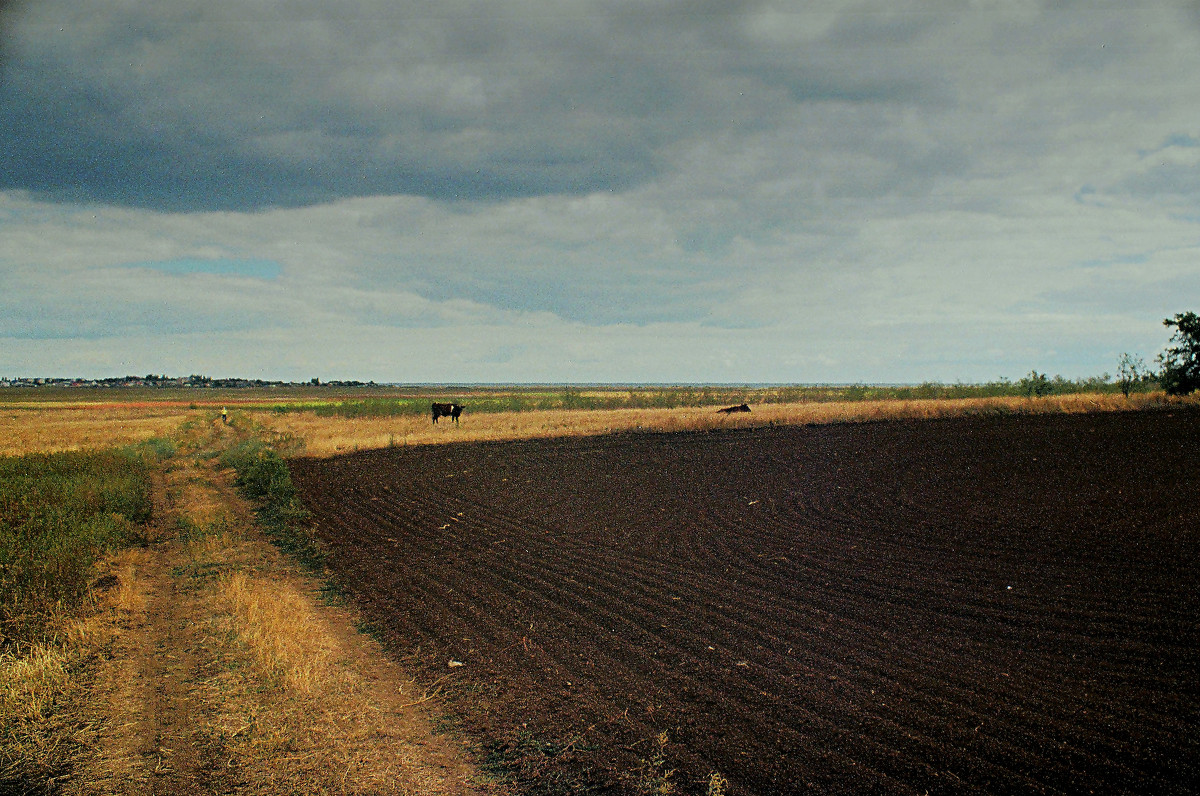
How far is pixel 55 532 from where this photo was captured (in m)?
8.76

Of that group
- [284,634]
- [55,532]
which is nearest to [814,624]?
[284,634]

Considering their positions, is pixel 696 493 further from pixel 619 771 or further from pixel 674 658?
pixel 619 771

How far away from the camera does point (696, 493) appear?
49.2 ft

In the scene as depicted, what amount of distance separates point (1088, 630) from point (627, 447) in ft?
60.3

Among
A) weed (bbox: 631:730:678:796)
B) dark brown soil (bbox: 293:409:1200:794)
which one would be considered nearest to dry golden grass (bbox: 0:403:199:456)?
dark brown soil (bbox: 293:409:1200:794)

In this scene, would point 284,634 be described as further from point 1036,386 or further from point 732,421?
point 1036,386

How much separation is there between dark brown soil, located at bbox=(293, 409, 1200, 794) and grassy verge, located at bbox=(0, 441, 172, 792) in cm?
275

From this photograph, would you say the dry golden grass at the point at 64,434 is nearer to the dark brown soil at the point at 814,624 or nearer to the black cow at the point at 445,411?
the black cow at the point at 445,411

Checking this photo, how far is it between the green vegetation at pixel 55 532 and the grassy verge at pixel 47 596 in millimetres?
12

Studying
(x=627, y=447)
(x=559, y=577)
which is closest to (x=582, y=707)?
(x=559, y=577)

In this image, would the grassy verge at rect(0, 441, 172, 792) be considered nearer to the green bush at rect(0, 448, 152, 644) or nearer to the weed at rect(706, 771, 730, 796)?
the green bush at rect(0, 448, 152, 644)

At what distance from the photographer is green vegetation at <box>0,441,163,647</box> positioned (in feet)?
22.4

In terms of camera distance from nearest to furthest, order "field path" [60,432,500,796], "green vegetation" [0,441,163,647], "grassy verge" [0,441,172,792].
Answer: "field path" [60,432,500,796] < "grassy verge" [0,441,172,792] < "green vegetation" [0,441,163,647]

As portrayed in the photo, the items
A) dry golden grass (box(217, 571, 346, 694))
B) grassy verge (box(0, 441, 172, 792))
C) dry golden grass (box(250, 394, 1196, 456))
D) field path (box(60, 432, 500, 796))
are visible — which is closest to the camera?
field path (box(60, 432, 500, 796))
